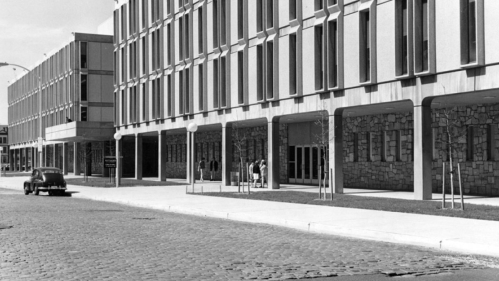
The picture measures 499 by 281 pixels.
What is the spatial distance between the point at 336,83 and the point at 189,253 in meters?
19.1

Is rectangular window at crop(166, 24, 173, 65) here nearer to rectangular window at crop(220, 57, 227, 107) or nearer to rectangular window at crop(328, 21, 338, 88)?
rectangular window at crop(220, 57, 227, 107)

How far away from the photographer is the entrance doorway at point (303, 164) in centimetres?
3850

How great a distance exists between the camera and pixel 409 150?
3092 cm

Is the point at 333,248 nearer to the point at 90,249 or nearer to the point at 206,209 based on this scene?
the point at 90,249

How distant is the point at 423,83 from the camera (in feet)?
79.4

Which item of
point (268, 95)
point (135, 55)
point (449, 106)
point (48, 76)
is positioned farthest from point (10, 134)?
point (449, 106)

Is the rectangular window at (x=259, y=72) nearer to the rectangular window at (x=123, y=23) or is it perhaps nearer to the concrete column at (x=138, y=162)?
the concrete column at (x=138, y=162)

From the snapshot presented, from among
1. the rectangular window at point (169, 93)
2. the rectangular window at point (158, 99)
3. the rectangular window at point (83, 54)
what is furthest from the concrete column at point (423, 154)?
the rectangular window at point (83, 54)

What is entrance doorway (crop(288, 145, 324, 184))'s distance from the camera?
38500 millimetres

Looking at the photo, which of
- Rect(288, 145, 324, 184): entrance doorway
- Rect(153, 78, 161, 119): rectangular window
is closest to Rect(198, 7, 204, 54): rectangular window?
Rect(153, 78, 161, 119): rectangular window

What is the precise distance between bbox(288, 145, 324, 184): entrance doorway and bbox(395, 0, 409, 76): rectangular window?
12.9 meters

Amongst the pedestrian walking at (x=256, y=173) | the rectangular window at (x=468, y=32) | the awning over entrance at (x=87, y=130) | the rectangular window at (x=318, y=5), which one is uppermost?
the rectangular window at (x=318, y=5)

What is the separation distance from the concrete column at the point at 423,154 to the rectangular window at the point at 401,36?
6.27ft

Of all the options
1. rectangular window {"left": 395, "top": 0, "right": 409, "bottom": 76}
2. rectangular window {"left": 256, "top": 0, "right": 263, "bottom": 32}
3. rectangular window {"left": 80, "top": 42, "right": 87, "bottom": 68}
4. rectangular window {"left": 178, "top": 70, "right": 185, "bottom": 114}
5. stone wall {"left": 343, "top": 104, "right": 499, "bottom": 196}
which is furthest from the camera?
rectangular window {"left": 80, "top": 42, "right": 87, "bottom": 68}
